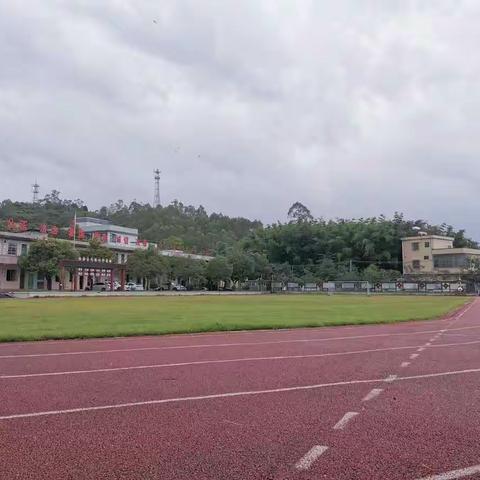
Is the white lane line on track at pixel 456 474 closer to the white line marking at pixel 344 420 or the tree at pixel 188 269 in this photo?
the white line marking at pixel 344 420

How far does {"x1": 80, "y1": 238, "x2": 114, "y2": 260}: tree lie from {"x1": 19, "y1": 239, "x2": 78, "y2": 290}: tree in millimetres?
9278

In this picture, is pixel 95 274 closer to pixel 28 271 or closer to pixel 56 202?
pixel 28 271

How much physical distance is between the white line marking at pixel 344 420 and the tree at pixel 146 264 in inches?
3137

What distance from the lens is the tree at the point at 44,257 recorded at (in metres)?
73.7

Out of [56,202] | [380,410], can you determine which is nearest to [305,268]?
[56,202]

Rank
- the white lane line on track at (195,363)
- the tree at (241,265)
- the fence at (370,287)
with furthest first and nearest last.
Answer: the tree at (241,265) → the fence at (370,287) → the white lane line on track at (195,363)

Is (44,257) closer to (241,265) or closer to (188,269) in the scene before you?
(188,269)

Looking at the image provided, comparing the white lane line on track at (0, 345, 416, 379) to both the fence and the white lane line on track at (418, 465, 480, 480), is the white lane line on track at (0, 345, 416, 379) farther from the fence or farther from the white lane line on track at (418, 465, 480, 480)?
the fence

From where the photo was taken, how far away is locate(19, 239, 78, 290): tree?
7369 centimetres

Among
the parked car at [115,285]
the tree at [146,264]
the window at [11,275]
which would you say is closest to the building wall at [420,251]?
the tree at [146,264]

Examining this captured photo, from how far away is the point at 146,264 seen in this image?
282ft

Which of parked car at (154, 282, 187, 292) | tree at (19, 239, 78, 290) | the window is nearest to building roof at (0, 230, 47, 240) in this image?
the window

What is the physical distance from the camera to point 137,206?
550 feet

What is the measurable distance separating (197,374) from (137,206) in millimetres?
160341
